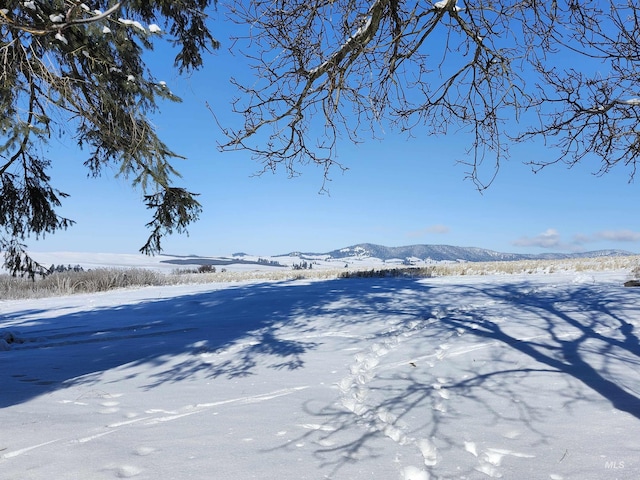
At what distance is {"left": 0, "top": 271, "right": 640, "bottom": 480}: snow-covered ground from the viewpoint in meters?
2.33

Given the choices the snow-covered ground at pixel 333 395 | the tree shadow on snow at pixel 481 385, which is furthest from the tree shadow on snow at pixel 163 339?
the tree shadow on snow at pixel 481 385

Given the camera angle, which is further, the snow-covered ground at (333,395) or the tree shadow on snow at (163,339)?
the tree shadow on snow at (163,339)

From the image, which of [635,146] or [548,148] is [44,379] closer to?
[548,148]

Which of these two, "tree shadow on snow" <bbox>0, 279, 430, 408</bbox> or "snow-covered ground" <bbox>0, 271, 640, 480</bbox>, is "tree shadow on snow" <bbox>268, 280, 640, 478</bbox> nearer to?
"snow-covered ground" <bbox>0, 271, 640, 480</bbox>

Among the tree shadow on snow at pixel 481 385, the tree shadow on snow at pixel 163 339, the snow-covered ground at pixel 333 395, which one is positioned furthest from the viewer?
the tree shadow on snow at pixel 163 339

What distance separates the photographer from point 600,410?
3029 mm

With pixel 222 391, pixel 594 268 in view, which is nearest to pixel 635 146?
pixel 222 391

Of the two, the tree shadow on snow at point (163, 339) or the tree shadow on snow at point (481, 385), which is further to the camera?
the tree shadow on snow at point (163, 339)

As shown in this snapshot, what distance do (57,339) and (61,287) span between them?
8.53 metres

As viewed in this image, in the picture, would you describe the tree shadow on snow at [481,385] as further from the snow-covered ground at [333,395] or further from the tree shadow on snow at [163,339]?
the tree shadow on snow at [163,339]

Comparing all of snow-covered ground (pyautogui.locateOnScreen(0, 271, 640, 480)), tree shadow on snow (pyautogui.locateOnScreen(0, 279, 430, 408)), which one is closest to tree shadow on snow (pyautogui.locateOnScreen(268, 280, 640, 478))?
snow-covered ground (pyautogui.locateOnScreen(0, 271, 640, 480))

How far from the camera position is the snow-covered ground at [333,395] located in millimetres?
2328

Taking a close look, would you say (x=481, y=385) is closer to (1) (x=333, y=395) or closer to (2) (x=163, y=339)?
(1) (x=333, y=395)

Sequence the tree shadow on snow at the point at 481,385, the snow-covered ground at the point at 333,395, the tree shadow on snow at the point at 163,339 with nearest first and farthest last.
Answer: the snow-covered ground at the point at 333,395 → the tree shadow on snow at the point at 481,385 → the tree shadow on snow at the point at 163,339
